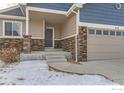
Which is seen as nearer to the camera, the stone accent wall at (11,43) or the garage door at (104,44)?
the garage door at (104,44)

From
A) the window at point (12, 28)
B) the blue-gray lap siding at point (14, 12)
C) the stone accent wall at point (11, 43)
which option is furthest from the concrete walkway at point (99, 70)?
the blue-gray lap siding at point (14, 12)

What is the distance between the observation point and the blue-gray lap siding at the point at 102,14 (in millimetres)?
10641

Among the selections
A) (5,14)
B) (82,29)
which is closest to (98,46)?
(82,29)

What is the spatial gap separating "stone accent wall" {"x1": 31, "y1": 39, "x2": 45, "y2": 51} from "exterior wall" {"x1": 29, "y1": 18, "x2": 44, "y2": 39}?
0.35 m

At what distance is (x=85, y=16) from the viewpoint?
34.8 ft

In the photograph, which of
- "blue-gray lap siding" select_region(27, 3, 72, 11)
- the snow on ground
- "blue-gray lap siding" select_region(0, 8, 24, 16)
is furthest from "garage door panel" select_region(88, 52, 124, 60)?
"blue-gray lap siding" select_region(0, 8, 24, 16)

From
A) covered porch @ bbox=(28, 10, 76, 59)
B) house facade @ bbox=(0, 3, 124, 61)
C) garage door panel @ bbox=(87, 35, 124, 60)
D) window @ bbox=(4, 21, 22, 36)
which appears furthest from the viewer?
window @ bbox=(4, 21, 22, 36)

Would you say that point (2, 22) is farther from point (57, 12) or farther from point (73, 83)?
point (73, 83)

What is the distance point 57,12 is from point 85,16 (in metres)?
2.22

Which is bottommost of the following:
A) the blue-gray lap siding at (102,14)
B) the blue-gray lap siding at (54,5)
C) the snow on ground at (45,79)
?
the snow on ground at (45,79)

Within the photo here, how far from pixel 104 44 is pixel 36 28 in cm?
583

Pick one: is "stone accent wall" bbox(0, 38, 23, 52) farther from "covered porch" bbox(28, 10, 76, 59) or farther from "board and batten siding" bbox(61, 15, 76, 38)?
"board and batten siding" bbox(61, 15, 76, 38)

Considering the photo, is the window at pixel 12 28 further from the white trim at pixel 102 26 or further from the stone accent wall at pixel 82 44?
the white trim at pixel 102 26

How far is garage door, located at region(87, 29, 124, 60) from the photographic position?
1088cm
